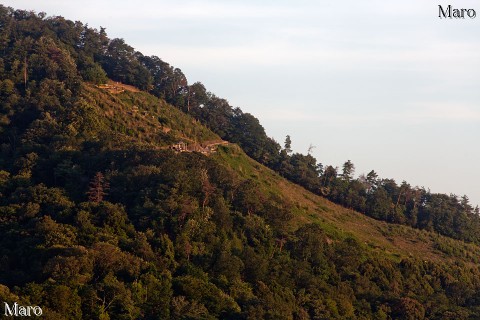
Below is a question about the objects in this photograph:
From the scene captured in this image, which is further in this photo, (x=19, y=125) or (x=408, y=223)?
(x=408, y=223)

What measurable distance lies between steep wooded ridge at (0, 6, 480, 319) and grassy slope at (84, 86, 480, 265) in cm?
28

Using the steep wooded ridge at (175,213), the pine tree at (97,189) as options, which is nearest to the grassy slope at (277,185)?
the steep wooded ridge at (175,213)

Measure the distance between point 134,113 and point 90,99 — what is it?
6193mm

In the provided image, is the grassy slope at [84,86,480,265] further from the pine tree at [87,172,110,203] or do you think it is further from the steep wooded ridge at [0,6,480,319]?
the pine tree at [87,172,110,203]

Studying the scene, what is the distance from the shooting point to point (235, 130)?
90.1 m

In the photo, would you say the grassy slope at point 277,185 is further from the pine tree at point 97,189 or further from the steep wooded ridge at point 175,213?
the pine tree at point 97,189

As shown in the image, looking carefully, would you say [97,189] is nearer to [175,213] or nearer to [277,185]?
[175,213]

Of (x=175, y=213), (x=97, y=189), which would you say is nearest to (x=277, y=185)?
(x=175, y=213)

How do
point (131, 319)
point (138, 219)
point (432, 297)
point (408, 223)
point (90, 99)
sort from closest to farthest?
point (131, 319), point (138, 219), point (432, 297), point (90, 99), point (408, 223)

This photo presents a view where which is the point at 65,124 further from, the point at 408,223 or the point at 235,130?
the point at 408,223

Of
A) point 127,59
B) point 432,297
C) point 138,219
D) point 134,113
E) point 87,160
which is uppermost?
point 127,59

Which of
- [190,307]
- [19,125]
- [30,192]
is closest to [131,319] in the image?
[190,307]

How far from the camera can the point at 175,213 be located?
2095 inches

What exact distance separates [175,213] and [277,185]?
28.2 meters
